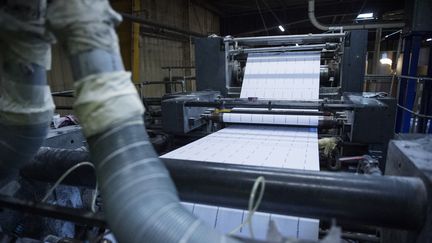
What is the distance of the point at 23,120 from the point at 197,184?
44 cm

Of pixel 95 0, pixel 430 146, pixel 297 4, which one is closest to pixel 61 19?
pixel 95 0

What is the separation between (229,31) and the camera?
346 inches

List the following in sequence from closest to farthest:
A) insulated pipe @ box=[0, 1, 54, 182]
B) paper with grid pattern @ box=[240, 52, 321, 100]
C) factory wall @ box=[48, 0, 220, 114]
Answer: insulated pipe @ box=[0, 1, 54, 182] < paper with grid pattern @ box=[240, 52, 321, 100] < factory wall @ box=[48, 0, 220, 114]

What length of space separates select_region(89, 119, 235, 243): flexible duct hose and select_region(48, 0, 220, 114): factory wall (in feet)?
13.8

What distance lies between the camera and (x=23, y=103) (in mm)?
629

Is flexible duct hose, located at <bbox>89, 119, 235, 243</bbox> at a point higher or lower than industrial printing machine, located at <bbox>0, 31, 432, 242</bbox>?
higher

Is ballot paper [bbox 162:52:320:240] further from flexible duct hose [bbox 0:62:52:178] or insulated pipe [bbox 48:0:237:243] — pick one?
flexible duct hose [bbox 0:62:52:178]

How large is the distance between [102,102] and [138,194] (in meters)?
0.16

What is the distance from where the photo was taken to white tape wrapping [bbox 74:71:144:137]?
0.44m

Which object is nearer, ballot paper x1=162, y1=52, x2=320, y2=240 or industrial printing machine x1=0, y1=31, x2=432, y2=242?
industrial printing machine x1=0, y1=31, x2=432, y2=242

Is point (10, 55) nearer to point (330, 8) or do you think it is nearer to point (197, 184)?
point (197, 184)

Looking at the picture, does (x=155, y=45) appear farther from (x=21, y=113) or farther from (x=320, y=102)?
(x=21, y=113)

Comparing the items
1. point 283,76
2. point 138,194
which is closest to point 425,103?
point 283,76

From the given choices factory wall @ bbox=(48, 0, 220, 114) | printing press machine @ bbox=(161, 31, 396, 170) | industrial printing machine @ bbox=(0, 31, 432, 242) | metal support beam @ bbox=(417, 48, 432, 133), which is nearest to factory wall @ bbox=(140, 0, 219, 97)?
factory wall @ bbox=(48, 0, 220, 114)
